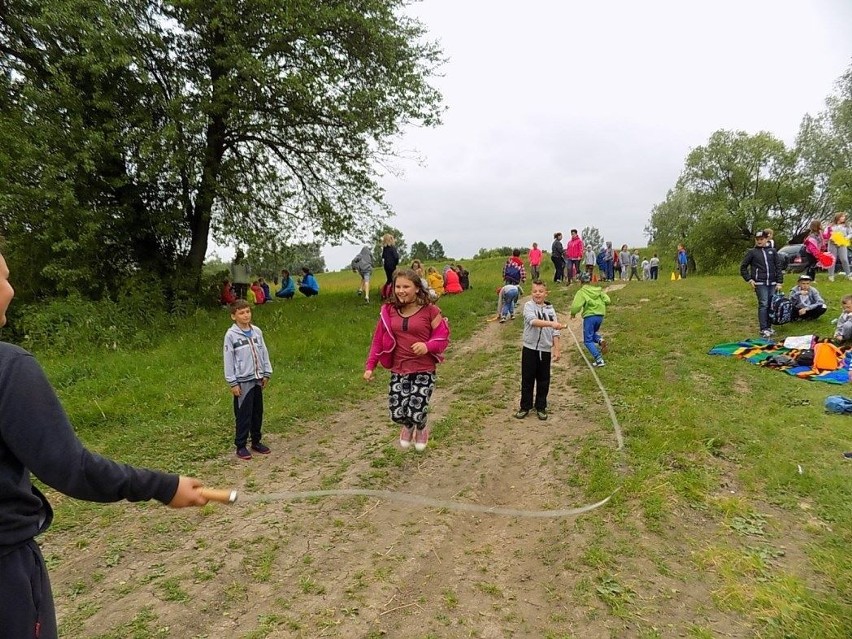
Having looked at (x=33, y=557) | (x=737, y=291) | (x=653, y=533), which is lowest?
(x=653, y=533)

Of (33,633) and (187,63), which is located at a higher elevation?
(187,63)

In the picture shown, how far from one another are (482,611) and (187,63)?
1460 cm

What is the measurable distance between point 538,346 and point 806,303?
8.10 meters

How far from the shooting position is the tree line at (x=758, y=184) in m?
36.2

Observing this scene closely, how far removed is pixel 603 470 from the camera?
562 centimetres

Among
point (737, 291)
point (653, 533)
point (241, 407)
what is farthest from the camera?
point (737, 291)

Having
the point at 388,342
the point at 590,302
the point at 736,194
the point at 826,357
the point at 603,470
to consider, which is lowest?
the point at 603,470

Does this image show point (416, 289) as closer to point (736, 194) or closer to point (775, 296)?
point (775, 296)

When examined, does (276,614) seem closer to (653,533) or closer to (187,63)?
(653,533)

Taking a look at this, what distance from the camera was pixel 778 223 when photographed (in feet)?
127

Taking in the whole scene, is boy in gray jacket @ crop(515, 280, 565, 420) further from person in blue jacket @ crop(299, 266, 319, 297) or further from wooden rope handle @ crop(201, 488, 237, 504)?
person in blue jacket @ crop(299, 266, 319, 297)

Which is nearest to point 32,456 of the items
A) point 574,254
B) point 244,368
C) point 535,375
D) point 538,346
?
point 244,368

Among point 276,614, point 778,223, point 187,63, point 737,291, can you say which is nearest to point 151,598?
point 276,614

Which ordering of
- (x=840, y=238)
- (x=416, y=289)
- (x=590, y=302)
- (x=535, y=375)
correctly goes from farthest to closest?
(x=840, y=238) → (x=590, y=302) → (x=535, y=375) → (x=416, y=289)
